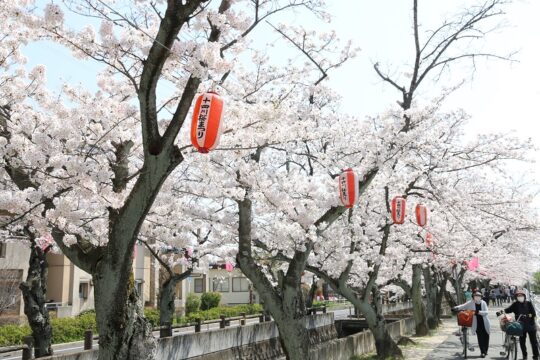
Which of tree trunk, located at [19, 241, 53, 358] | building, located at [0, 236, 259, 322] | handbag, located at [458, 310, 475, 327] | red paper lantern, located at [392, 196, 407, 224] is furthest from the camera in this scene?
building, located at [0, 236, 259, 322]

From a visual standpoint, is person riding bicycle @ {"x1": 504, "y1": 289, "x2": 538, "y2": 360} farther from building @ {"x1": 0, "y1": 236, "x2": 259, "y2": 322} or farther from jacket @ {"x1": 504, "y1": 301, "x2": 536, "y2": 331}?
building @ {"x1": 0, "y1": 236, "x2": 259, "y2": 322}

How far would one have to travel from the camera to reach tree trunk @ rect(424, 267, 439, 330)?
2516 cm

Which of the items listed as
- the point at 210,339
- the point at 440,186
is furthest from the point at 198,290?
the point at 440,186

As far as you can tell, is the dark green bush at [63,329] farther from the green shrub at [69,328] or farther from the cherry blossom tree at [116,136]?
the cherry blossom tree at [116,136]

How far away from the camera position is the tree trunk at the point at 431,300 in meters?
25.2

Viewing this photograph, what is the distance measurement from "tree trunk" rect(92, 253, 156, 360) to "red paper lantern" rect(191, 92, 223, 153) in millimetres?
1858

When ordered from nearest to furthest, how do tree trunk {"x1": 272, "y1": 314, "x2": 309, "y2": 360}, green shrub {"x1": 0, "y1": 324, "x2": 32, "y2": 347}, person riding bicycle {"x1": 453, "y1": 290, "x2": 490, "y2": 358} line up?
tree trunk {"x1": 272, "y1": 314, "x2": 309, "y2": 360}, person riding bicycle {"x1": 453, "y1": 290, "x2": 490, "y2": 358}, green shrub {"x1": 0, "y1": 324, "x2": 32, "y2": 347}

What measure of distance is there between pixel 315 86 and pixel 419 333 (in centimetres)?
1518

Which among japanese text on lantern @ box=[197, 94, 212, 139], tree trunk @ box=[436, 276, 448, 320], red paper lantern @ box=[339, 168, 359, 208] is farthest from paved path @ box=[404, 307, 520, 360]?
japanese text on lantern @ box=[197, 94, 212, 139]

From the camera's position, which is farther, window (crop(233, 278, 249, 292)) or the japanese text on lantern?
window (crop(233, 278, 249, 292))

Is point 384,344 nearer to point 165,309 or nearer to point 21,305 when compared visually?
point 165,309

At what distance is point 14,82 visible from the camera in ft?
28.6

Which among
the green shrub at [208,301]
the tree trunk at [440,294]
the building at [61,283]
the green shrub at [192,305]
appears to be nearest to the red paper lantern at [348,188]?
the building at [61,283]

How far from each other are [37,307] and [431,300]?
22616mm
